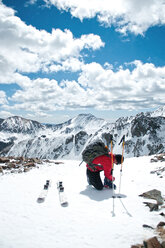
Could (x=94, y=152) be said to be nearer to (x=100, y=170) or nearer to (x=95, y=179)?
(x=100, y=170)

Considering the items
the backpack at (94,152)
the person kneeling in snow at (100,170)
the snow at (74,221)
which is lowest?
the snow at (74,221)

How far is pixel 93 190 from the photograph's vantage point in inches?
367

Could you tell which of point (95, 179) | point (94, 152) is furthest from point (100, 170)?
point (94, 152)

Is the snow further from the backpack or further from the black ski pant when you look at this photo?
the backpack

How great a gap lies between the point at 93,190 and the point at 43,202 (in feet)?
10.3

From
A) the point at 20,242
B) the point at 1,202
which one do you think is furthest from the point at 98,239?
the point at 1,202

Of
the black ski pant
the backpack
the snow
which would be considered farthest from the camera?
the backpack

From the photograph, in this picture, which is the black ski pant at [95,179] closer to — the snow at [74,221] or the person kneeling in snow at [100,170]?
the person kneeling in snow at [100,170]

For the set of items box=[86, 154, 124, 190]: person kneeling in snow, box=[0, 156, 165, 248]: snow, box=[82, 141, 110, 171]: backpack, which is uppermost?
box=[82, 141, 110, 171]: backpack

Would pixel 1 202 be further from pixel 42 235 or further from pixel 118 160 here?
pixel 118 160

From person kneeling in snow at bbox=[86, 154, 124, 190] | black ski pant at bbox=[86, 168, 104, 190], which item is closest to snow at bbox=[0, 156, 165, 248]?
black ski pant at bbox=[86, 168, 104, 190]

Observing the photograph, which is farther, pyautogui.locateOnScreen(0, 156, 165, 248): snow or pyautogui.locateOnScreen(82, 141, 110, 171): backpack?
pyautogui.locateOnScreen(82, 141, 110, 171): backpack

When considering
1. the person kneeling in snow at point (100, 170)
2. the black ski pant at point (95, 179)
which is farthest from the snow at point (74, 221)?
the person kneeling in snow at point (100, 170)

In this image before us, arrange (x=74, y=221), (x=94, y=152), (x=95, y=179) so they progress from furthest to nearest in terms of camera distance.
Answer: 1. (x=94, y=152)
2. (x=95, y=179)
3. (x=74, y=221)
